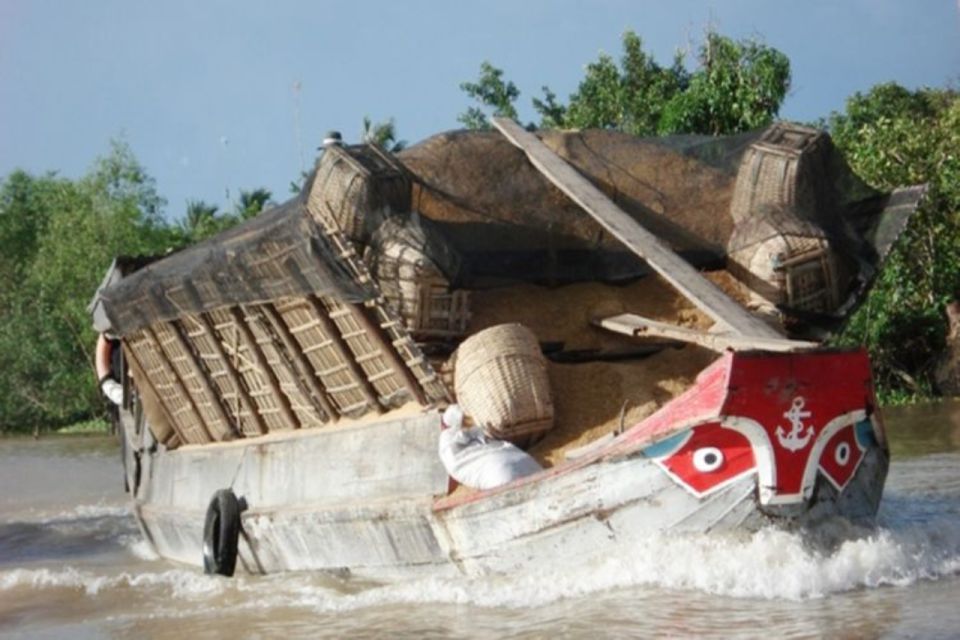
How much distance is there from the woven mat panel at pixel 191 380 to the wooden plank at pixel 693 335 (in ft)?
8.97

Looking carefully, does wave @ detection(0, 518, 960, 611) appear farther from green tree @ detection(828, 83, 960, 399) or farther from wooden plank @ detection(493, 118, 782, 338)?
green tree @ detection(828, 83, 960, 399)

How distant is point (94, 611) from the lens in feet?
27.2

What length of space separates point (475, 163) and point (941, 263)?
12.5 metres

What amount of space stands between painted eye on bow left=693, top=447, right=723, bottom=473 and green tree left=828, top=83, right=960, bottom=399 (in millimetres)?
12958

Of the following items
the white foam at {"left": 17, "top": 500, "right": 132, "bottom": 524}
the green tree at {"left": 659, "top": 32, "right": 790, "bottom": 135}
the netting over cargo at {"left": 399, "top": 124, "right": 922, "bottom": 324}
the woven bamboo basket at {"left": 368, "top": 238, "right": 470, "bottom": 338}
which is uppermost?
the green tree at {"left": 659, "top": 32, "right": 790, "bottom": 135}

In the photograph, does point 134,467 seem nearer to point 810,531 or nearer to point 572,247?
point 572,247

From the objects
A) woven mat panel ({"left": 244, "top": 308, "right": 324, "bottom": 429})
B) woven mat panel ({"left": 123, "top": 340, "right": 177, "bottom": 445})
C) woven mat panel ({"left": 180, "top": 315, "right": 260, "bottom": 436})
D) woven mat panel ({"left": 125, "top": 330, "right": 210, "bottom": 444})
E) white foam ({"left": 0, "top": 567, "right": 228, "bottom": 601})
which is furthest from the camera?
woven mat panel ({"left": 123, "top": 340, "right": 177, "bottom": 445})

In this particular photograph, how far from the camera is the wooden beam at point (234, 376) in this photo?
28.9 feet

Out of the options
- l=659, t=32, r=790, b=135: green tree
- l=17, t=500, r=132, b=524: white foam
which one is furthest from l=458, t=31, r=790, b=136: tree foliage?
l=17, t=500, r=132, b=524: white foam

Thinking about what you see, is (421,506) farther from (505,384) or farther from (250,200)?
(250,200)

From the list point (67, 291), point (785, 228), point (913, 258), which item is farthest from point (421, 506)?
point (67, 291)

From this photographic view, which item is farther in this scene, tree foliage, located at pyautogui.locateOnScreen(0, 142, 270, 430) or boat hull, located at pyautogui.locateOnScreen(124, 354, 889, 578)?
tree foliage, located at pyautogui.locateOnScreen(0, 142, 270, 430)

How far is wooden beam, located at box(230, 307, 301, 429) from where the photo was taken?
845cm

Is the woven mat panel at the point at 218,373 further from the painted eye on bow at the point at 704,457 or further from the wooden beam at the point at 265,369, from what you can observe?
the painted eye on bow at the point at 704,457
